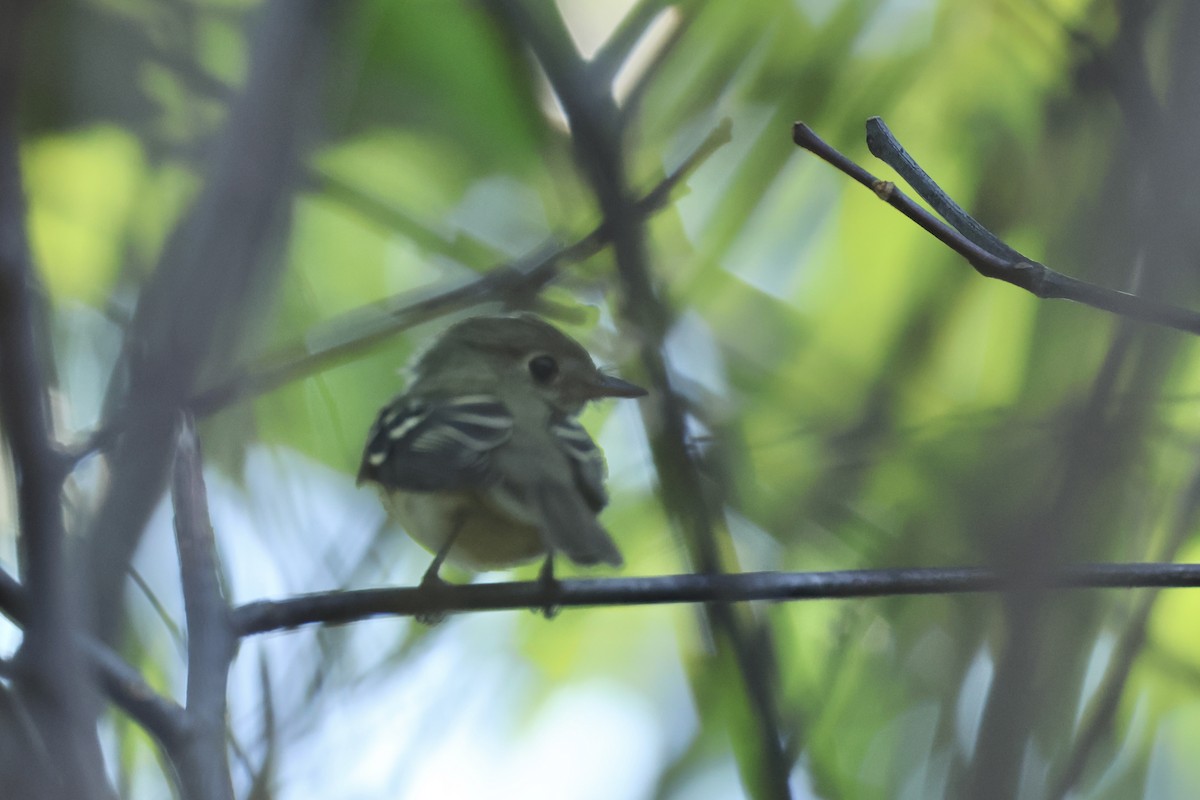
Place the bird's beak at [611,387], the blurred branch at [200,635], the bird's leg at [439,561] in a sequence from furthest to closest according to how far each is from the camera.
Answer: the bird's beak at [611,387], the bird's leg at [439,561], the blurred branch at [200,635]

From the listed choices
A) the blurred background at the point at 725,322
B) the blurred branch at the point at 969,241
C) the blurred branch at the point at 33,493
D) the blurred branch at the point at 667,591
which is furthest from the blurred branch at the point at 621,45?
the blurred branch at the point at 33,493

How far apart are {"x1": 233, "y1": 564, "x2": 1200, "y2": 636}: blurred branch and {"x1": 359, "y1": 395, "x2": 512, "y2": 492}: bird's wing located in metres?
0.25

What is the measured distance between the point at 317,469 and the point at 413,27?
4.79 feet

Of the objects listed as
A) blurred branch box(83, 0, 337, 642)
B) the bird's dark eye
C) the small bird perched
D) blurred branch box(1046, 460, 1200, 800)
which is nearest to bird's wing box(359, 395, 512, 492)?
the small bird perched

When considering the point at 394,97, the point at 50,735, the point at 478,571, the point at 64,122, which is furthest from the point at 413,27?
the point at 50,735

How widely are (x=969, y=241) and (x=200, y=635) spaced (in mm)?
1158

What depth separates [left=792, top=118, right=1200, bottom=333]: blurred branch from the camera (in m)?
1.35

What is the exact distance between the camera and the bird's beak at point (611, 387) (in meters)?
2.76

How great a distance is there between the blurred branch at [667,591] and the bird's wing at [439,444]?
9.8 inches

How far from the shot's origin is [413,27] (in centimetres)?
371

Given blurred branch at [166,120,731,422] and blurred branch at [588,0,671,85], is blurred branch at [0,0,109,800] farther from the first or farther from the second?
blurred branch at [588,0,671,85]

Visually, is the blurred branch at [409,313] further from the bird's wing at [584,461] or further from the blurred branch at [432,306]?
the bird's wing at [584,461]

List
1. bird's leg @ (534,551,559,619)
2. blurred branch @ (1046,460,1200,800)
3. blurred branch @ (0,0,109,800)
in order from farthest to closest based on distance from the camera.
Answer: bird's leg @ (534,551,559,619) → blurred branch @ (1046,460,1200,800) → blurred branch @ (0,0,109,800)

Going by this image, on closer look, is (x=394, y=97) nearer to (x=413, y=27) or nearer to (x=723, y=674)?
(x=413, y=27)
